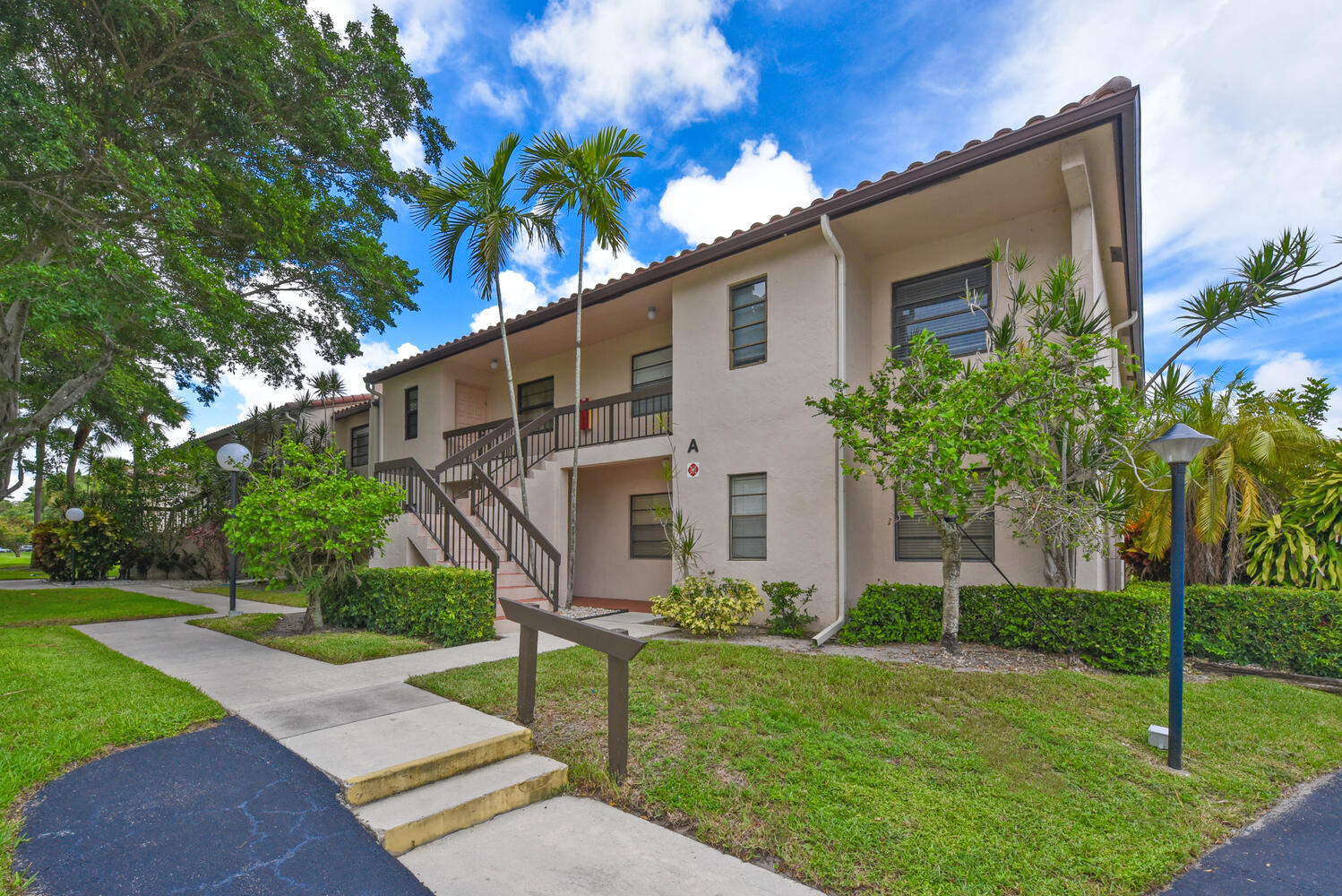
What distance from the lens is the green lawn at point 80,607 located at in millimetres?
9820

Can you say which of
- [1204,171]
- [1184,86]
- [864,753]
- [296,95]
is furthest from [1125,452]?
[296,95]

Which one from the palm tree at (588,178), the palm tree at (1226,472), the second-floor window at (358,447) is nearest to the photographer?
the palm tree at (1226,472)

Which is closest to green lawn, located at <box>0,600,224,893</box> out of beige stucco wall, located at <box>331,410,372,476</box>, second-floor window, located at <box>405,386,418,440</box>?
second-floor window, located at <box>405,386,418,440</box>

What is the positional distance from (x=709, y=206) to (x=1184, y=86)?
11272mm

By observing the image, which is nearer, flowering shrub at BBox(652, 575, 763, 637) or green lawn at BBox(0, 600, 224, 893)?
green lawn at BBox(0, 600, 224, 893)

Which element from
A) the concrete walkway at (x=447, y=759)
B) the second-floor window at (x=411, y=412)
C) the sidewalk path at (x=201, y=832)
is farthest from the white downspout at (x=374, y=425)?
the sidewalk path at (x=201, y=832)

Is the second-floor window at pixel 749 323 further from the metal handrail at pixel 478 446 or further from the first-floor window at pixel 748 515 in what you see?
the metal handrail at pixel 478 446

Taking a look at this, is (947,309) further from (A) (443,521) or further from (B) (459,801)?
(B) (459,801)

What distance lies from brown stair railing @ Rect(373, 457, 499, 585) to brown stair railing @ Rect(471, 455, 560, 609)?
0.61 m

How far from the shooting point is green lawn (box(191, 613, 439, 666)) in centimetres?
685

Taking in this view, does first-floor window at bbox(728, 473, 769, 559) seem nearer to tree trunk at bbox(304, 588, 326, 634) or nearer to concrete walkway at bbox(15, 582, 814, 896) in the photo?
concrete walkway at bbox(15, 582, 814, 896)

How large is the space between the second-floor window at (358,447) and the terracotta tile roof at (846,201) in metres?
8.51

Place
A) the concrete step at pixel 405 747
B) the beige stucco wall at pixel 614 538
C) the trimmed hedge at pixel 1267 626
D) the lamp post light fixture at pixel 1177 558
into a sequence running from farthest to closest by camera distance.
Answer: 1. the beige stucco wall at pixel 614 538
2. the trimmed hedge at pixel 1267 626
3. the lamp post light fixture at pixel 1177 558
4. the concrete step at pixel 405 747

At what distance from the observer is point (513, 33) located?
11.1 metres
